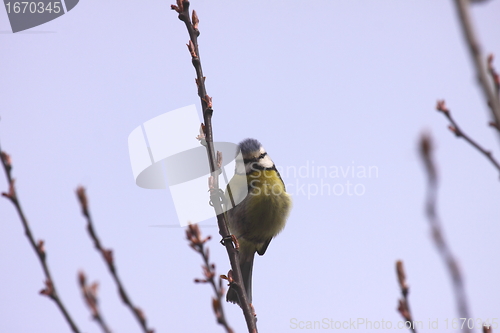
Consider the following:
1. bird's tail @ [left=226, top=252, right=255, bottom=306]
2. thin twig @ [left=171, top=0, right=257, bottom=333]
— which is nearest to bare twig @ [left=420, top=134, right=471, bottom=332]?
thin twig @ [left=171, top=0, right=257, bottom=333]

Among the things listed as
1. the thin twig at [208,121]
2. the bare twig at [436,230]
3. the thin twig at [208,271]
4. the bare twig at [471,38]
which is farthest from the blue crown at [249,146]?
the bare twig at [471,38]

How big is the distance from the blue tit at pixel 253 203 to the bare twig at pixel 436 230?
141 inches

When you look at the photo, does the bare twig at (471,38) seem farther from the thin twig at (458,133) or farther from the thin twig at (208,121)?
the thin twig at (208,121)

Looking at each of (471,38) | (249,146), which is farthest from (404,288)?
(249,146)

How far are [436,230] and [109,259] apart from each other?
95cm

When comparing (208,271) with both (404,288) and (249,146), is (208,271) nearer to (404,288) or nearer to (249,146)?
(404,288)

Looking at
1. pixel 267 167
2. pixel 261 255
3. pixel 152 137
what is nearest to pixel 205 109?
pixel 152 137

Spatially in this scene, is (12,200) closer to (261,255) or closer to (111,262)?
(111,262)

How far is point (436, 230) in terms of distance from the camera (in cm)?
125

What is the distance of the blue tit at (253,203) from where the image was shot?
4906mm

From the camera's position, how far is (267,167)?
5305 millimetres

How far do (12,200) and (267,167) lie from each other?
4.03 meters

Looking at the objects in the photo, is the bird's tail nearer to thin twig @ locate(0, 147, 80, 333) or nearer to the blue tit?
the blue tit

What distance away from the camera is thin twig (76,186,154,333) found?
1.24 meters
